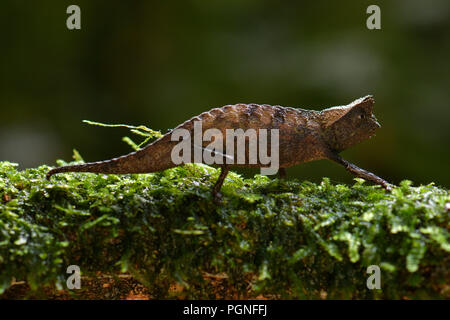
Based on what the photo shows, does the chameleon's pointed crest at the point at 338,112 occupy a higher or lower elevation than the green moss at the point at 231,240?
higher

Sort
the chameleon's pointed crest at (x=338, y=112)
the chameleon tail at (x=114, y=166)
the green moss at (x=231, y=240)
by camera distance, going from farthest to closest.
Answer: the chameleon's pointed crest at (x=338, y=112), the chameleon tail at (x=114, y=166), the green moss at (x=231, y=240)

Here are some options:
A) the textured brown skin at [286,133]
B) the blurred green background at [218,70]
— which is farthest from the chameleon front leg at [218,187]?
the blurred green background at [218,70]

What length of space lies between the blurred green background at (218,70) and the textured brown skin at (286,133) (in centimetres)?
260

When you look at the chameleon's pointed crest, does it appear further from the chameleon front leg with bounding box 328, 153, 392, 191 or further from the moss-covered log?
the moss-covered log

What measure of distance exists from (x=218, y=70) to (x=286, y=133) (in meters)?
3.35

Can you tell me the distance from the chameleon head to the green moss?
0.56 m

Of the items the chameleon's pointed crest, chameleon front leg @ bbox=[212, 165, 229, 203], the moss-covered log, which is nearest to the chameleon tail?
the moss-covered log

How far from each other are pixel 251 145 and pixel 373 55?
3.61 meters

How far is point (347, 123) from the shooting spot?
287 centimetres

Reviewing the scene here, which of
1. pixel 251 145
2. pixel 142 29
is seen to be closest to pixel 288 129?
pixel 251 145

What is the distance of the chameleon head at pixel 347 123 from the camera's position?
2.85m

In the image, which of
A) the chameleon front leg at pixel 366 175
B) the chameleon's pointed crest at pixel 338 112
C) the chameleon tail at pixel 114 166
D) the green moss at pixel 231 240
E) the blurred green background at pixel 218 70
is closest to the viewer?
the green moss at pixel 231 240

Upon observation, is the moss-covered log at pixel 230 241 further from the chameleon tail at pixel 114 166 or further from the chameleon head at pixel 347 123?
the chameleon head at pixel 347 123

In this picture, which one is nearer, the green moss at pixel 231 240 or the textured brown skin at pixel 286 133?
the green moss at pixel 231 240
